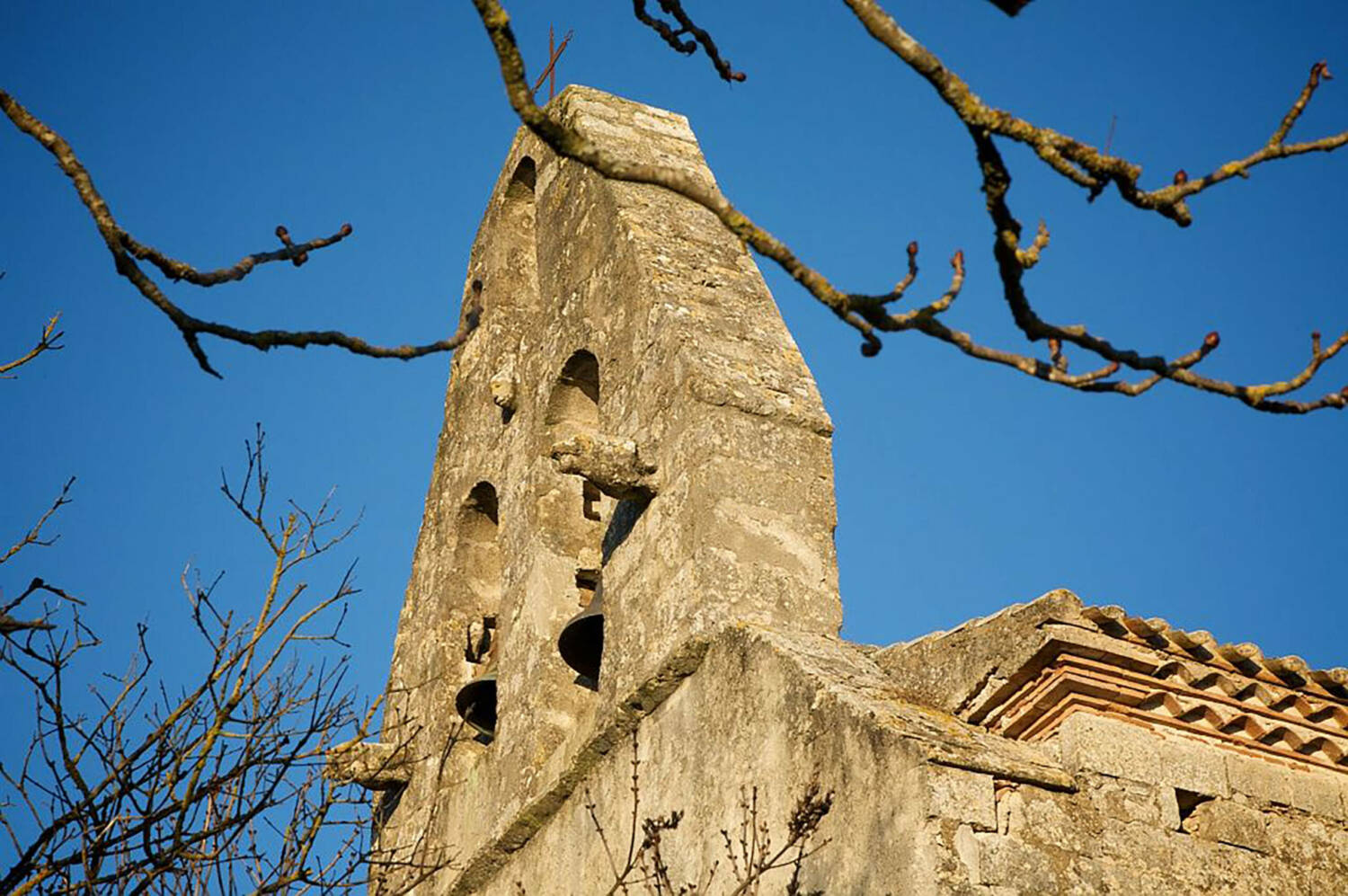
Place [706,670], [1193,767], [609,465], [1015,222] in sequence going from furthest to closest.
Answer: [609,465]
[706,670]
[1193,767]
[1015,222]

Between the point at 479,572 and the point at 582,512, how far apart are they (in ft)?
4.25

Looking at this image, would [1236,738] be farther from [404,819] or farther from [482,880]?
[404,819]

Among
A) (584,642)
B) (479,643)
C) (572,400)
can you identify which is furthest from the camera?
(479,643)

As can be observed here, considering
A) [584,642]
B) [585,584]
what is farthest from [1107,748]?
[585,584]

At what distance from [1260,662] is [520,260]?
5283mm

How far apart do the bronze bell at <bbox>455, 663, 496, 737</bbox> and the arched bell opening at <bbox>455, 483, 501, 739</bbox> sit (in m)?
0.30

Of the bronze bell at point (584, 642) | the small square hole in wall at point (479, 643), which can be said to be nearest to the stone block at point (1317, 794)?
the bronze bell at point (584, 642)

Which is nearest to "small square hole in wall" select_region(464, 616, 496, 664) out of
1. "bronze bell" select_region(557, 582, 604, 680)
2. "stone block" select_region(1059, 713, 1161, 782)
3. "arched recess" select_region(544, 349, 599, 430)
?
"arched recess" select_region(544, 349, 599, 430)

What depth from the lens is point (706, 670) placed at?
268 inches

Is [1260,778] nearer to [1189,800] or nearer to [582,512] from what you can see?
[1189,800]

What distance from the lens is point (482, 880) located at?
804 centimetres

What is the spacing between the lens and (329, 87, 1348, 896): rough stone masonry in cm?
567

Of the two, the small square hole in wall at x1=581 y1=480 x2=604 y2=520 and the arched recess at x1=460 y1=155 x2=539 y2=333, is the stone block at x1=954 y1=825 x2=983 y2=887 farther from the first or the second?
the arched recess at x1=460 y1=155 x2=539 y2=333

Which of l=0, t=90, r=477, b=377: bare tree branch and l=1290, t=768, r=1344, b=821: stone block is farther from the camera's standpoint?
l=1290, t=768, r=1344, b=821: stone block
